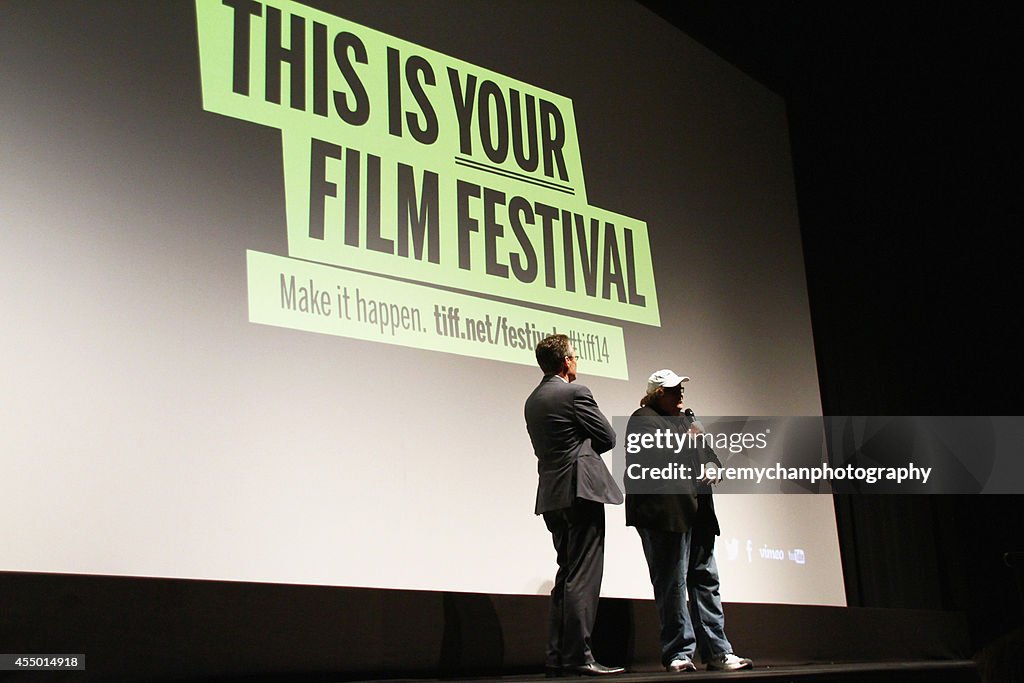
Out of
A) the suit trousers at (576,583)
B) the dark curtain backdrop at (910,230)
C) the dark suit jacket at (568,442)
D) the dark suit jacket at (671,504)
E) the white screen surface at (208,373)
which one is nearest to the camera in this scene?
the white screen surface at (208,373)

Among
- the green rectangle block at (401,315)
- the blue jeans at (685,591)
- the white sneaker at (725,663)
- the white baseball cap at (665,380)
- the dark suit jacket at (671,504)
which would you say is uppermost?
the green rectangle block at (401,315)

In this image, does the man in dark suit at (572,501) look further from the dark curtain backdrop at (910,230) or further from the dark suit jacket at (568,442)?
the dark curtain backdrop at (910,230)

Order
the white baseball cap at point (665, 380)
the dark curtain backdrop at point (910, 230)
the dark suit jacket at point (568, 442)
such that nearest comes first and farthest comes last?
the dark suit jacket at point (568, 442) → the white baseball cap at point (665, 380) → the dark curtain backdrop at point (910, 230)

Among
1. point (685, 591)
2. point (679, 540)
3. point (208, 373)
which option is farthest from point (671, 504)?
point (208, 373)

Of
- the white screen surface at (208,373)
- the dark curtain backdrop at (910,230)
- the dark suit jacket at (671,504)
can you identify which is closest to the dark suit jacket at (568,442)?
the dark suit jacket at (671,504)

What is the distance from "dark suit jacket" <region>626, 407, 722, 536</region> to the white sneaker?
42 centimetres

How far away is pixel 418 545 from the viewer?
11.3ft

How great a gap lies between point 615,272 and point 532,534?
4.28 feet

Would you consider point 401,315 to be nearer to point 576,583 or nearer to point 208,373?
point 208,373

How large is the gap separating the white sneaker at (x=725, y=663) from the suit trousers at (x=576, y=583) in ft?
1.70

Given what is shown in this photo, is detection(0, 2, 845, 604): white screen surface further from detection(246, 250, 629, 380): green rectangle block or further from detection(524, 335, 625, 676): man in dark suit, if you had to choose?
detection(524, 335, 625, 676): man in dark suit

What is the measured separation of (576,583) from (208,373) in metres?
1.37

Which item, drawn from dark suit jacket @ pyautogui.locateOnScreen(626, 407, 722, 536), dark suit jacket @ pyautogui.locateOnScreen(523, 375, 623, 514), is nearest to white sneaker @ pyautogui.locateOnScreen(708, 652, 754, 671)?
dark suit jacket @ pyautogui.locateOnScreen(626, 407, 722, 536)

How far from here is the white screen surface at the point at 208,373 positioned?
A: 109 inches
